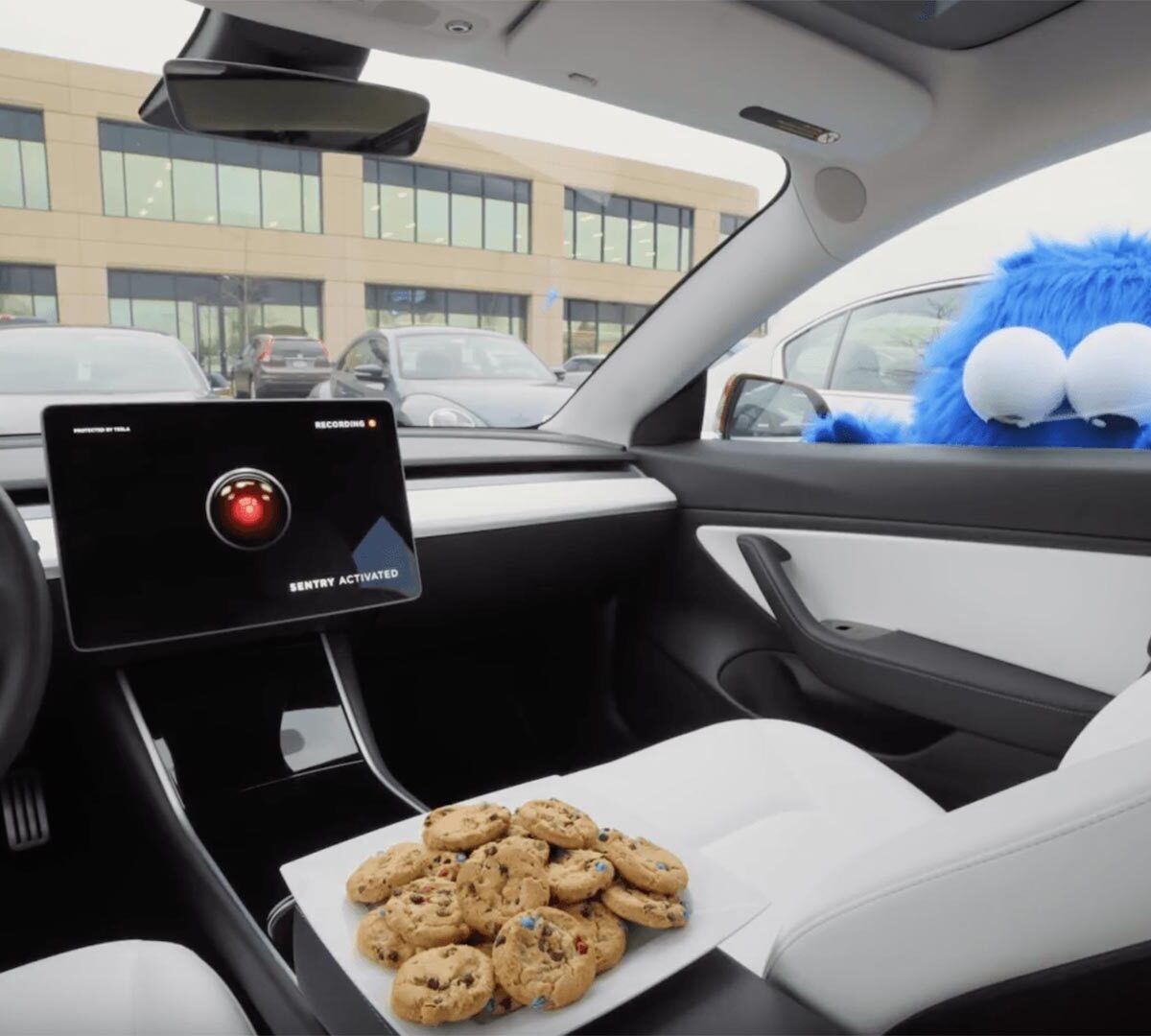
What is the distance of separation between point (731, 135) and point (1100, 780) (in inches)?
56.2

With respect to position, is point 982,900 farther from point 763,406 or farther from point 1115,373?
point 763,406

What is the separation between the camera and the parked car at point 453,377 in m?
2.66

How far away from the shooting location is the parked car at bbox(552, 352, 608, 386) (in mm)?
2623

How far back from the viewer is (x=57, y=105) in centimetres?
220

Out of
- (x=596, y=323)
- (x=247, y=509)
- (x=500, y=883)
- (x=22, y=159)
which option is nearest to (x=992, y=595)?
(x=500, y=883)

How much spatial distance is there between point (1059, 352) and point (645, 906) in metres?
1.48

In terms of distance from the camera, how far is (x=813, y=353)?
2.44 meters

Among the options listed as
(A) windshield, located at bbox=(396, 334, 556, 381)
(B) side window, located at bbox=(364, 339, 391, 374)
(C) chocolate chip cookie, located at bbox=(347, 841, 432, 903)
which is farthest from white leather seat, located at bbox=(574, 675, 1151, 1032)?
(B) side window, located at bbox=(364, 339, 391, 374)

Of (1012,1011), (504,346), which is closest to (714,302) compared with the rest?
(504,346)

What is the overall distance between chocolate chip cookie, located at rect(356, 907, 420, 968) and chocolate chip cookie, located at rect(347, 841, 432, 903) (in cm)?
4

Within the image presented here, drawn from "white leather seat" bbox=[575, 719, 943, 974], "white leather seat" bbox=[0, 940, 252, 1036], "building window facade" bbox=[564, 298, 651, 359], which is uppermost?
"building window facade" bbox=[564, 298, 651, 359]

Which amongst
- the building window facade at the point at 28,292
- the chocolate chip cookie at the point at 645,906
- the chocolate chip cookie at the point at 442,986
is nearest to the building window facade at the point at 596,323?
the building window facade at the point at 28,292

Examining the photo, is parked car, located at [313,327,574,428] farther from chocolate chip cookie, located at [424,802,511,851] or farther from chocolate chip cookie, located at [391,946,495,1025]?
chocolate chip cookie, located at [391,946,495,1025]

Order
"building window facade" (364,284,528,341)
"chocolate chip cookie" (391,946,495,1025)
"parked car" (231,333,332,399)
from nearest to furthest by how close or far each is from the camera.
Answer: "chocolate chip cookie" (391,946,495,1025)
"parked car" (231,333,332,399)
"building window facade" (364,284,528,341)
